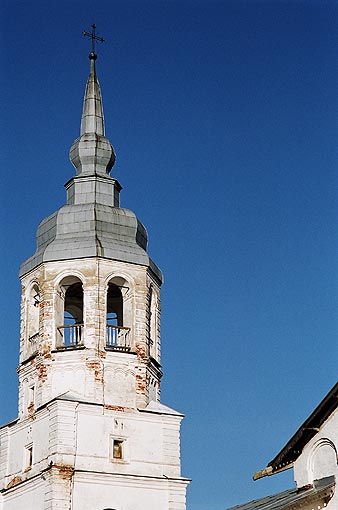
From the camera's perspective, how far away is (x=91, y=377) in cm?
3030

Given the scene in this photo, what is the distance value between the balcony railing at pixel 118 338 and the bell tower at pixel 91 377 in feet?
0.10

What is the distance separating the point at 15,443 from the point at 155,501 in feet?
13.9

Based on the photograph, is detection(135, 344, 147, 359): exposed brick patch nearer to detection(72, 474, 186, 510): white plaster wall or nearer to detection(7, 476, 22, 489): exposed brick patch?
detection(72, 474, 186, 510): white plaster wall

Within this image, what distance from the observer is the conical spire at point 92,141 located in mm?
33906

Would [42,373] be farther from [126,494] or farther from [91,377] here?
[126,494]

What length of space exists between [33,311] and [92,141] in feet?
18.0

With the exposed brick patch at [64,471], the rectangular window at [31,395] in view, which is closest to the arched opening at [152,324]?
Answer: the rectangular window at [31,395]

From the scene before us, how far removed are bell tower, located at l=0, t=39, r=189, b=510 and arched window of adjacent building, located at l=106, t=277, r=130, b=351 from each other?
3 cm

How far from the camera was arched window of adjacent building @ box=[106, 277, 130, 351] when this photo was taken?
3123cm

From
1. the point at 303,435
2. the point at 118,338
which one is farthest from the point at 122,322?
the point at 303,435

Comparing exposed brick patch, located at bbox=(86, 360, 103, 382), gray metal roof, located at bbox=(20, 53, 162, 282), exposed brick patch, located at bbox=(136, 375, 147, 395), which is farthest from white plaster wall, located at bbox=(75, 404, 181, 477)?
gray metal roof, located at bbox=(20, 53, 162, 282)

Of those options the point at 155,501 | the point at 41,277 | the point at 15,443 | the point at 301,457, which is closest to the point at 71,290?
the point at 41,277

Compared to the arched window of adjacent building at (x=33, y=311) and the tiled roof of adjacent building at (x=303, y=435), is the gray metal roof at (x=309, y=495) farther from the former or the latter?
the arched window of adjacent building at (x=33, y=311)

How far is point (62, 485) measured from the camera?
2880cm
